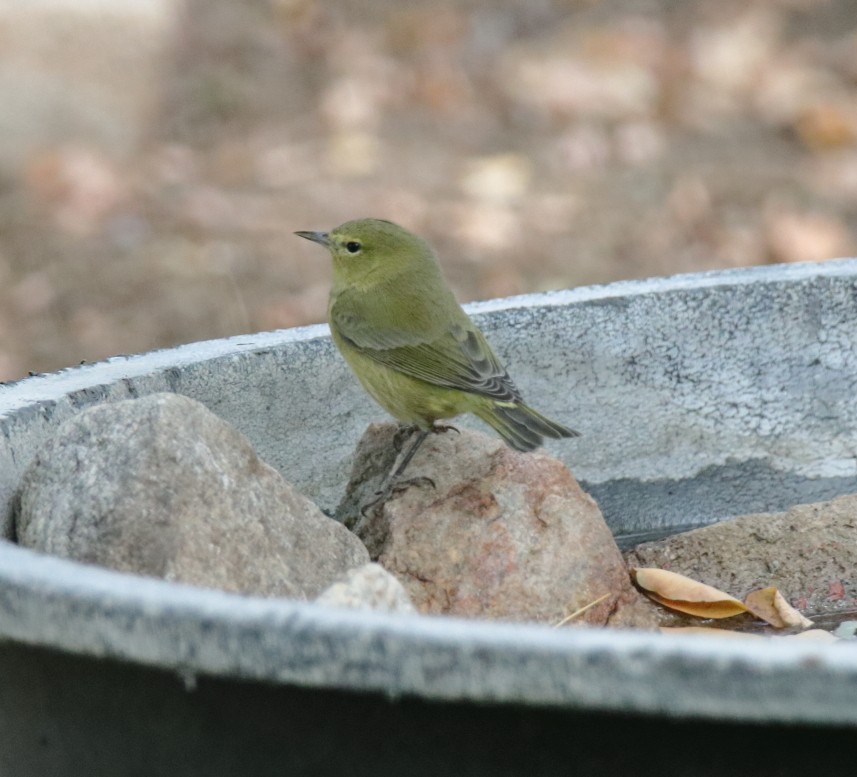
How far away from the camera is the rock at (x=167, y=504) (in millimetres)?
2217

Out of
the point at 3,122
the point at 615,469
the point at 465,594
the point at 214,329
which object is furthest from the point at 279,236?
the point at 465,594

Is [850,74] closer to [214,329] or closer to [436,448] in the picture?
[214,329]

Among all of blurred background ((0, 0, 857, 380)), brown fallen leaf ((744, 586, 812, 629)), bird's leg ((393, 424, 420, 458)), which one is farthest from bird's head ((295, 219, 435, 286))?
blurred background ((0, 0, 857, 380))

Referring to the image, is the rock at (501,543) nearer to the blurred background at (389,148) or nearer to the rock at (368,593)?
the rock at (368,593)

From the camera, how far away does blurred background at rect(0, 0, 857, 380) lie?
769 cm

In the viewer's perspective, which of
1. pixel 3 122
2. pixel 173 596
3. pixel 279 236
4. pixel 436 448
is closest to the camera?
pixel 173 596

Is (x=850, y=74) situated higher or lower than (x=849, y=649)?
lower

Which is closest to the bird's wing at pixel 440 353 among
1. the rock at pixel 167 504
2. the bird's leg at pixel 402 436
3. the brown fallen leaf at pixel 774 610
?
the bird's leg at pixel 402 436

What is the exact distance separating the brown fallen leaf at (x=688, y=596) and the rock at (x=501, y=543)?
10 centimetres

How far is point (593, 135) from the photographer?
9383 mm

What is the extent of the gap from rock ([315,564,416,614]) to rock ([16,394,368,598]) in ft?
0.96

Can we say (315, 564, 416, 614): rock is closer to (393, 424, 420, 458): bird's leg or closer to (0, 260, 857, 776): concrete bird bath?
(0, 260, 857, 776): concrete bird bath

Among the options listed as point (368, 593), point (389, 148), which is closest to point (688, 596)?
point (368, 593)

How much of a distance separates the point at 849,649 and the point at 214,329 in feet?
19.1
